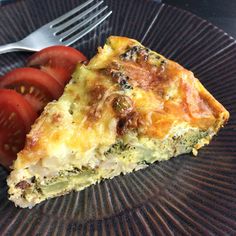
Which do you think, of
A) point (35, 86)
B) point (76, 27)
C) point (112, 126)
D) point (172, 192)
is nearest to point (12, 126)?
point (35, 86)

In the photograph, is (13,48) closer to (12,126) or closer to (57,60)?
(57,60)

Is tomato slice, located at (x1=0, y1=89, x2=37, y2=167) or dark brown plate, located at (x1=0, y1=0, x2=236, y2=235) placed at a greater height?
tomato slice, located at (x1=0, y1=89, x2=37, y2=167)

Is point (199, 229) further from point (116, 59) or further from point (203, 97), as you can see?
point (116, 59)

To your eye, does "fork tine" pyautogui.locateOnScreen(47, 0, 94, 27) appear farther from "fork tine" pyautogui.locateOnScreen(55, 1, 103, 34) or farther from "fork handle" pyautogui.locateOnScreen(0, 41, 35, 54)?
"fork handle" pyautogui.locateOnScreen(0, 41, 35, 54)

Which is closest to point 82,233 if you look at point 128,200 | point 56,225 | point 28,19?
point 56,225

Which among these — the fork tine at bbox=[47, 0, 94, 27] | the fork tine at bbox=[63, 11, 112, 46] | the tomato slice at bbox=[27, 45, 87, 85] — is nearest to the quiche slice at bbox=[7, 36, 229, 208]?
the tomato slice at bbox=[27, 45, 87, 85]
